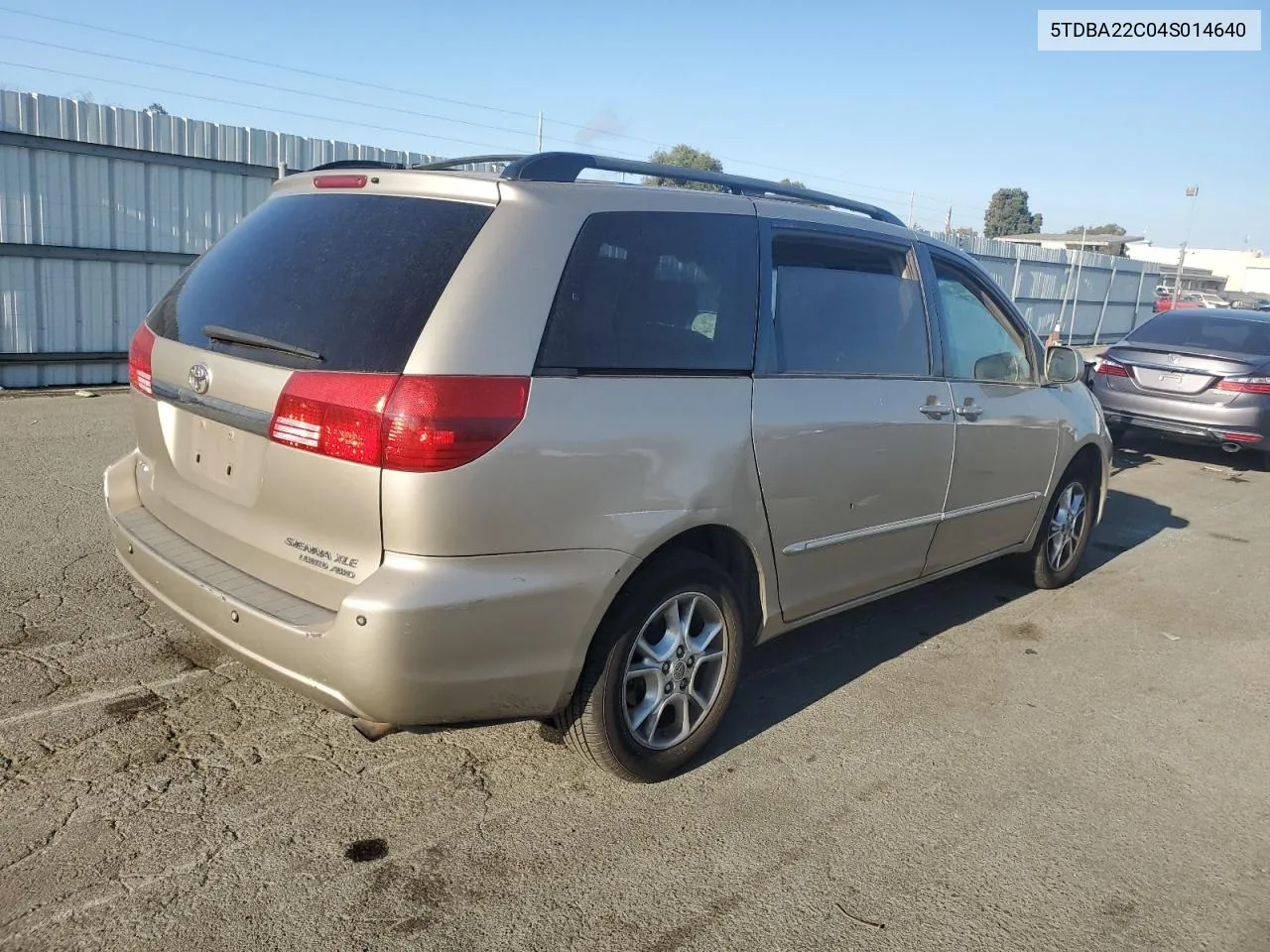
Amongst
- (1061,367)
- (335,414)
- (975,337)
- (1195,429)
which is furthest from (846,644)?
(1195,429)

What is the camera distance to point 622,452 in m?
2.90

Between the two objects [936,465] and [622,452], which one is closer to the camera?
[622,452]

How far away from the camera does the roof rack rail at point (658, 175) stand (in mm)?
2996

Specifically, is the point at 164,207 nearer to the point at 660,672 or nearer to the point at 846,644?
the point at 846,644

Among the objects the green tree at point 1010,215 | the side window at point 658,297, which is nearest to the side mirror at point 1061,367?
the side window at point 658,297

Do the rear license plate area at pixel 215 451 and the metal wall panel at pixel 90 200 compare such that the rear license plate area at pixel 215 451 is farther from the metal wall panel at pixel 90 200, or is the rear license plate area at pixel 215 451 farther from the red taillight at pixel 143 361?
the metal wall panel at pixel 90 200

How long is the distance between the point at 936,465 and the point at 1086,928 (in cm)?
197

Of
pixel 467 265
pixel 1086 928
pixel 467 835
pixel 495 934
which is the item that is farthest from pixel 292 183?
pixel 1086 928

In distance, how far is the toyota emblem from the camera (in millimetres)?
2980

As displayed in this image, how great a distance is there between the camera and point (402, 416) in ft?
8.38

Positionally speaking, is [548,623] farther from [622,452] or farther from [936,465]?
[936,465]

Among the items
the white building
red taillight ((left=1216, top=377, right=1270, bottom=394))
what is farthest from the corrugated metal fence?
the white building

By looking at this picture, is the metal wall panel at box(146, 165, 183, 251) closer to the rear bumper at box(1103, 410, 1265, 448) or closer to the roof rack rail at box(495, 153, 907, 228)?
the roof rack rail at box(495, 153, 907, 228)

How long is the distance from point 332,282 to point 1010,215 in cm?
11585
